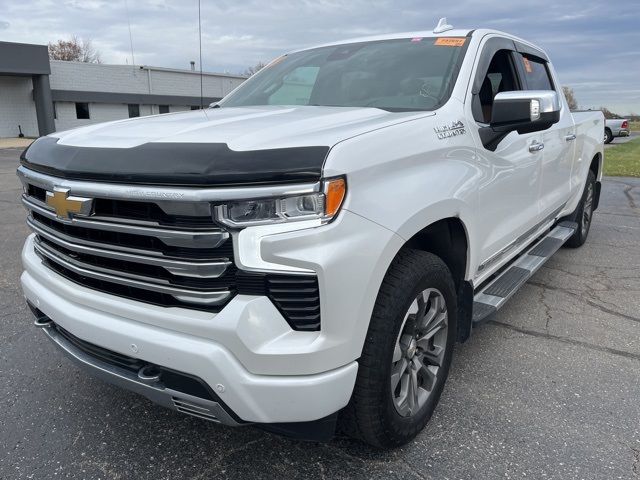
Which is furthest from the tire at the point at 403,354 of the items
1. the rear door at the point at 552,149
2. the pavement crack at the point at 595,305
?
the pavement crack at the point at 595,305

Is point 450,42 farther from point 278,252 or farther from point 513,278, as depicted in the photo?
point 278,252

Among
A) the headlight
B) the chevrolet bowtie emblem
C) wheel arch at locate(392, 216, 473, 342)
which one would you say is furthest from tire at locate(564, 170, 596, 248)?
the chevrolet bowtie emblem

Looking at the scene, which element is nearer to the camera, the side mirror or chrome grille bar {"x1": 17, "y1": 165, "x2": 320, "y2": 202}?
chrome grille bar {"x1": 17, "y1": 165, "x2": 320, "y2": 202}

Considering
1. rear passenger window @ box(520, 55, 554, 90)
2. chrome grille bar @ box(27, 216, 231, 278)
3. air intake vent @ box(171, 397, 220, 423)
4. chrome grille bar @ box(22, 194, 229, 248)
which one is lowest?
air intake vent @ box(171, 397, 220, 423)

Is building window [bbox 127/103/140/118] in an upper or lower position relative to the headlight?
lower

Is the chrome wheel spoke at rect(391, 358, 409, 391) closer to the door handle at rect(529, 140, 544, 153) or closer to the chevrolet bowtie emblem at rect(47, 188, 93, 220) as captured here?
the chevrolet bowtie emblem at rect(47, 188, 93, 220)

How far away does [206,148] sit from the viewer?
1.88 metres

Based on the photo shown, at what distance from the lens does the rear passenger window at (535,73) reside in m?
4.09

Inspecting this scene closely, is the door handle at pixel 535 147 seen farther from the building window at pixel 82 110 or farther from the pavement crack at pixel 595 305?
the building window at pixel 82 110

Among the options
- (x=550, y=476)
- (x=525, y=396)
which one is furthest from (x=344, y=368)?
(x=525, y=396)

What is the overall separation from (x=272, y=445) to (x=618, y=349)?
8.15 ft

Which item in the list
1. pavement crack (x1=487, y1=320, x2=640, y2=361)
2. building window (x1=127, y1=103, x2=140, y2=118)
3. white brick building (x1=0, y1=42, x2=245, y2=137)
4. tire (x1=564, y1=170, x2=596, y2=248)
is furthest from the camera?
building window (x1=127, y1=103, x2=140, y2=118)

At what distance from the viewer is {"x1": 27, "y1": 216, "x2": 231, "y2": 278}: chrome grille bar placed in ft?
6.06

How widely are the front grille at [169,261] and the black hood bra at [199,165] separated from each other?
0.30 ft
